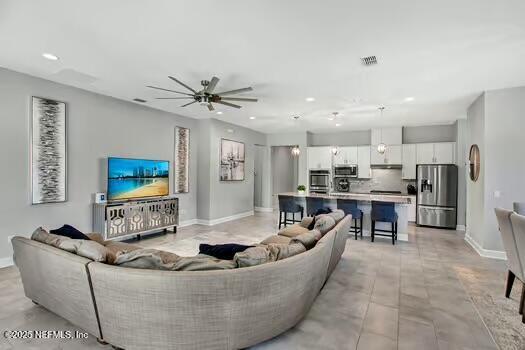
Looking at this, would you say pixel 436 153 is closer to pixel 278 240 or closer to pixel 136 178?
pixel 278 240

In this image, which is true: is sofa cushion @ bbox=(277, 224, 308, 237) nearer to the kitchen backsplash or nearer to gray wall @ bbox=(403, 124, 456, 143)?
the kitchen backsplash

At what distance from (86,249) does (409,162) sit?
25.6 feet

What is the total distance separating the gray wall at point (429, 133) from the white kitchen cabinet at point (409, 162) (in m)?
0.42

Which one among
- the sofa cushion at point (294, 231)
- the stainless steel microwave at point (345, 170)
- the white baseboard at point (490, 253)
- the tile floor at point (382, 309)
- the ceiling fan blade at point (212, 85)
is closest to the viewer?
the tile floor at point (382, 309)

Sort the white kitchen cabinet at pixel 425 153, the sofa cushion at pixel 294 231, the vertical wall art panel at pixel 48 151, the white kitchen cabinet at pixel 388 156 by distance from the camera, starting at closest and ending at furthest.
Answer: the sofa cushion at pixel 294 231 < the vertical wall art panel at pixel 48 151 < the white kitchen cabinet at pixel 425 153 < the white kitchen cabinet at pixel 388 156

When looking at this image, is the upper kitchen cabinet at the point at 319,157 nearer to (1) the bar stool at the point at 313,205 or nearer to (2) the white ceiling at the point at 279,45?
(1) the bar stool at the point at 313,205

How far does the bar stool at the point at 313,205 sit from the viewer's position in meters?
5.91

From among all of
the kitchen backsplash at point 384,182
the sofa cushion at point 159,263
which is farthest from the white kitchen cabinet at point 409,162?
the sofa cushion at point 159,263

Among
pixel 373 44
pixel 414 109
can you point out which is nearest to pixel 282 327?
pixel 373 44

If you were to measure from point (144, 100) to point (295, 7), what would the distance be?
407cm

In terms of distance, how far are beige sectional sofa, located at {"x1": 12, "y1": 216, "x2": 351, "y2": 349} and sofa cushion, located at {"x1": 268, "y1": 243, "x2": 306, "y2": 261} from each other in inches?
5.1

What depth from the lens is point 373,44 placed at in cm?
296

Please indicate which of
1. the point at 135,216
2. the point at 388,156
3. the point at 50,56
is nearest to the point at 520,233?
the point at 50,56

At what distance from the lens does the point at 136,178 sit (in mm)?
5492
